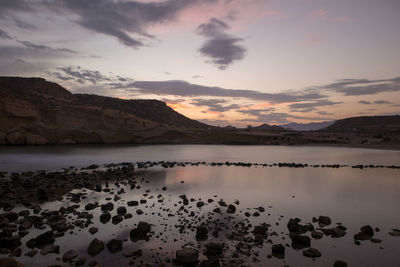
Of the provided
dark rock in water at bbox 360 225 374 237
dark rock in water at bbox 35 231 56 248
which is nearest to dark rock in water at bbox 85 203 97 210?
dark rock in water at bbox 35 231 56 248

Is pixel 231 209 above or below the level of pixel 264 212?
above

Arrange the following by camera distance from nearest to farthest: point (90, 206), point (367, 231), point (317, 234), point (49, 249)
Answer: point (49, 249), point (317, 234), point (367, 231), point (90, 206)

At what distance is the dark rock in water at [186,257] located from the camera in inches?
296

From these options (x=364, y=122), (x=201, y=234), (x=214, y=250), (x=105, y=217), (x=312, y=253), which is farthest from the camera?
(x=364, y=122)

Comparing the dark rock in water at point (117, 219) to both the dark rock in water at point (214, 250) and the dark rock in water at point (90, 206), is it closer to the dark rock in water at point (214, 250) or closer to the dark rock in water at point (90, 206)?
the dark rock in water at point (90, 206)

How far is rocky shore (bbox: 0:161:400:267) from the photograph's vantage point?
788cm

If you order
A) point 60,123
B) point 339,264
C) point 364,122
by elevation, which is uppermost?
point 364,122

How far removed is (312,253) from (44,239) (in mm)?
8346

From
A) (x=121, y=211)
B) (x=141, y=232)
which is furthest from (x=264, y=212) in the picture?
(x=121, y=211)

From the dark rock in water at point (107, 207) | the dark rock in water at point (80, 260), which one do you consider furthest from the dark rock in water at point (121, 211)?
the dark rock in water at point (80, 260)

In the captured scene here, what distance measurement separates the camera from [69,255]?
795cm

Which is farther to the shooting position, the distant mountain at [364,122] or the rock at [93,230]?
the distant mountain at [364,122]

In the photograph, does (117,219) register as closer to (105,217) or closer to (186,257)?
(105,217)

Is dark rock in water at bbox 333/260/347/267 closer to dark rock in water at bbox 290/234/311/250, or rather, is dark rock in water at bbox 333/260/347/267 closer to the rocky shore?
the rocky shore
